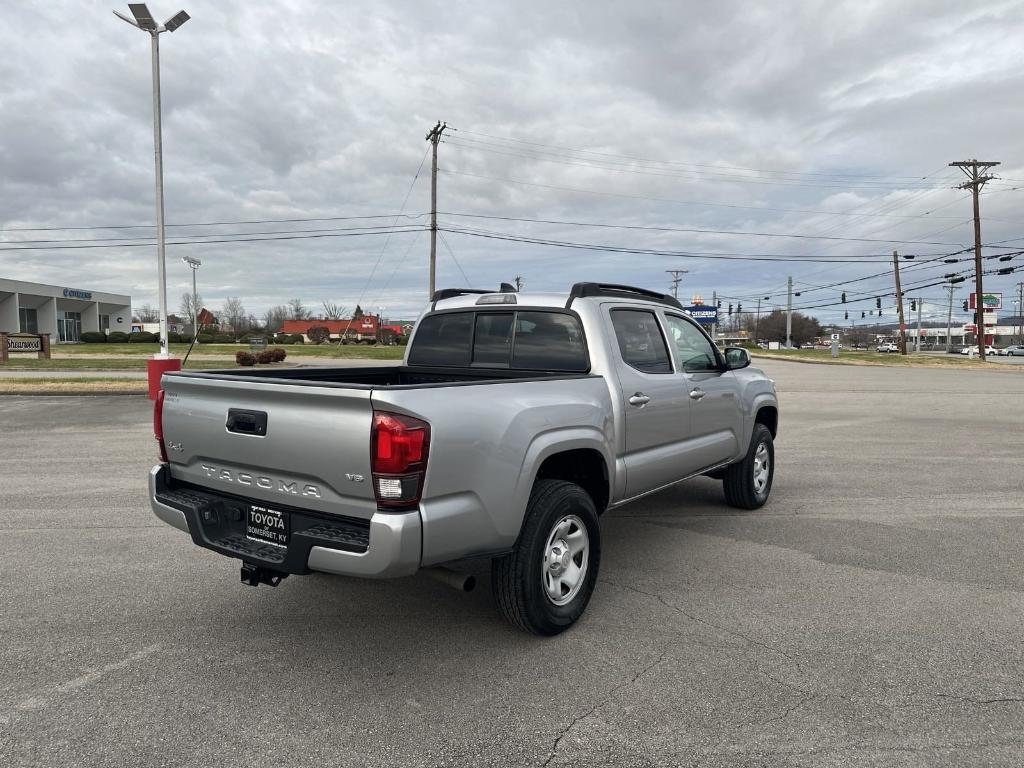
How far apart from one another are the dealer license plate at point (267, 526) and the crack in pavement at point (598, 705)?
148 cm

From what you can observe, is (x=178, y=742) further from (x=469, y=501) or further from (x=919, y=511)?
(x=919, y=511)

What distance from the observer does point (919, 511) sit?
6.32m

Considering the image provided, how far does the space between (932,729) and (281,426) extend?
300 cm

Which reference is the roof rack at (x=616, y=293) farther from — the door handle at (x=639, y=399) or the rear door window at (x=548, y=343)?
the door handle at (x=639, y=399)

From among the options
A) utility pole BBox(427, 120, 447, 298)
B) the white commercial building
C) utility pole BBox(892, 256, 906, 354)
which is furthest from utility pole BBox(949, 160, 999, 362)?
the white commercial building

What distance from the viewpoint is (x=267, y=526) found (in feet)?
10.8

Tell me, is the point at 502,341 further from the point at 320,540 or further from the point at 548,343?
the point at 320,540

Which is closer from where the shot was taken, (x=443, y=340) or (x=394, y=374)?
(x=443, y=340)

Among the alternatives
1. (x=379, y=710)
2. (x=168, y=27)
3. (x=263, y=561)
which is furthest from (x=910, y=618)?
(x=168, y=27)

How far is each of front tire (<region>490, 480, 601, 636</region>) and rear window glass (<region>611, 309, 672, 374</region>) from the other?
1.18 m

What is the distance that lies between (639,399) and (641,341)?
1.85 ft

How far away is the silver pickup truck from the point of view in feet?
9.56

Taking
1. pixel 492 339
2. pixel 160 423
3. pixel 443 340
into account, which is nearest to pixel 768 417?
pixel 492 339

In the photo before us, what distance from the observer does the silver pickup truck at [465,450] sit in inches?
115
